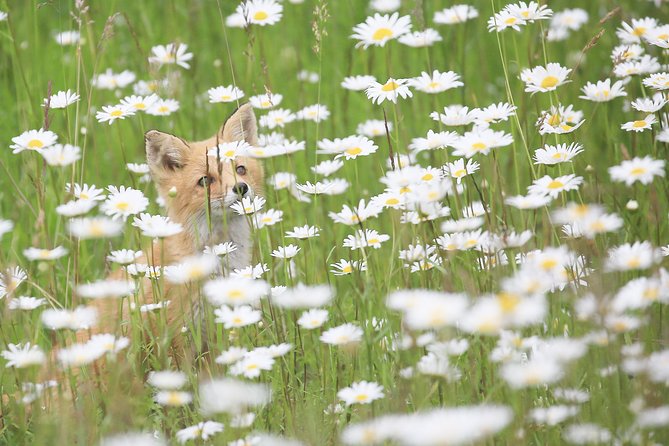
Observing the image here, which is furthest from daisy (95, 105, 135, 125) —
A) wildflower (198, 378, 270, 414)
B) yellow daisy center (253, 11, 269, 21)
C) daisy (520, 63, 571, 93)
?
daisy (520, 63, 571, 93)

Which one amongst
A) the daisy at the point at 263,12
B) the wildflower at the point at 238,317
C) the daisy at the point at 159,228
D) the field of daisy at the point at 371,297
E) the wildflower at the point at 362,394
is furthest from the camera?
the daisy at the point at 263,12

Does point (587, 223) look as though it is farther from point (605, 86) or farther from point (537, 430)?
point (605, 86)

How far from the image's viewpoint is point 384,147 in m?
6.36

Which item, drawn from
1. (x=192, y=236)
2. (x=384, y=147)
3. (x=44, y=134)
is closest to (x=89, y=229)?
(x=44, y=134)

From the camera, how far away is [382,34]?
12.2 ft

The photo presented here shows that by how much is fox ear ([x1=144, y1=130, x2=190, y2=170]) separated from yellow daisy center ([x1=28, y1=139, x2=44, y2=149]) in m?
1.25

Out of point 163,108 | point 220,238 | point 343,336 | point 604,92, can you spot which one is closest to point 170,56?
point 163,108

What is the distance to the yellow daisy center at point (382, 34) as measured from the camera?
3.70m

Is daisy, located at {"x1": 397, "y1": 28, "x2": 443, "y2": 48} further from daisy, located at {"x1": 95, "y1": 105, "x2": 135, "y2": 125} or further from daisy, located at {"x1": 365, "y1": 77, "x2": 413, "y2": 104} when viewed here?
daisy, located at {"x1": 95, "y1": 105, "x2": 135, "y2": 125}

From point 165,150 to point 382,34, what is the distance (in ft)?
6.26

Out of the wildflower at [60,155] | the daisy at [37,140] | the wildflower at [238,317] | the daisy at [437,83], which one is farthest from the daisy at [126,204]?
the daisy at [437,83]

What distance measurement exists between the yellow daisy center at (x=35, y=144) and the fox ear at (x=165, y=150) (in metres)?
1.25

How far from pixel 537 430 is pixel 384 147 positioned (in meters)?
3.57

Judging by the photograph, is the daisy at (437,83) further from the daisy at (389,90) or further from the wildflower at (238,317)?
the wildflower at (238,317)
